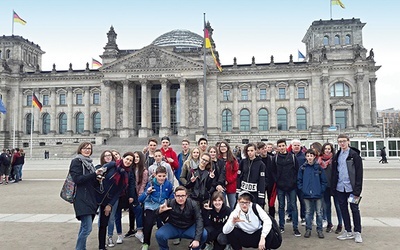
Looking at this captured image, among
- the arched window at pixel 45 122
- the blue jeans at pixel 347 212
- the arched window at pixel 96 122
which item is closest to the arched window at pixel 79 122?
the arched window at pixel 96 122

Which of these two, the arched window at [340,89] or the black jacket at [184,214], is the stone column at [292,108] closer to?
the arched window at [340,89]

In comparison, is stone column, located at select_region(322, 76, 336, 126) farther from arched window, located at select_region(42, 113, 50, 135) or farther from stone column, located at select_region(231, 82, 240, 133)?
arched window, located at select_region(42, 113, 50, 135)

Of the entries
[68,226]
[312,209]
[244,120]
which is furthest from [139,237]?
[244,120]

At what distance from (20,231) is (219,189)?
5910 mm

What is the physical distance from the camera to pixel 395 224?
9672mm

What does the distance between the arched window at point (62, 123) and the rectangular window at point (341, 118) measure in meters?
50.5

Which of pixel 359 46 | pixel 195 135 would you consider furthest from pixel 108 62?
pixel 359 46

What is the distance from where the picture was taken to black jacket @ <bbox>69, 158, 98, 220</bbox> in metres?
6.73

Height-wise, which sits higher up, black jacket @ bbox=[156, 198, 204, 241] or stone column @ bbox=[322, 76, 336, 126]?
stone column @ bbox=[322, 76, 336, 126]

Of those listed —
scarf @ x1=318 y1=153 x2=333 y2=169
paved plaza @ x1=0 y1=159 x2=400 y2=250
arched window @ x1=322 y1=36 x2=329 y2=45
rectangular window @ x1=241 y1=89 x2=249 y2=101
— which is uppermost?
arched window @ x1=322 y1=36 x2=329 y2=45

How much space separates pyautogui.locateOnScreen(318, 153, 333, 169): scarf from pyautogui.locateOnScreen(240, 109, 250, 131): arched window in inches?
1985

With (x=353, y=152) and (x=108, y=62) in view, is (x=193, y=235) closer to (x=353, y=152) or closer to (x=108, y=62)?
(x=353, y=152)

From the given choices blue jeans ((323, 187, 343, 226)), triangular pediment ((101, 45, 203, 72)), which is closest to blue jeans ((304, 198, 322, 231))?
blue jeans ((323, 187, 343, 226))

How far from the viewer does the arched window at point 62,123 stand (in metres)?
63.8
